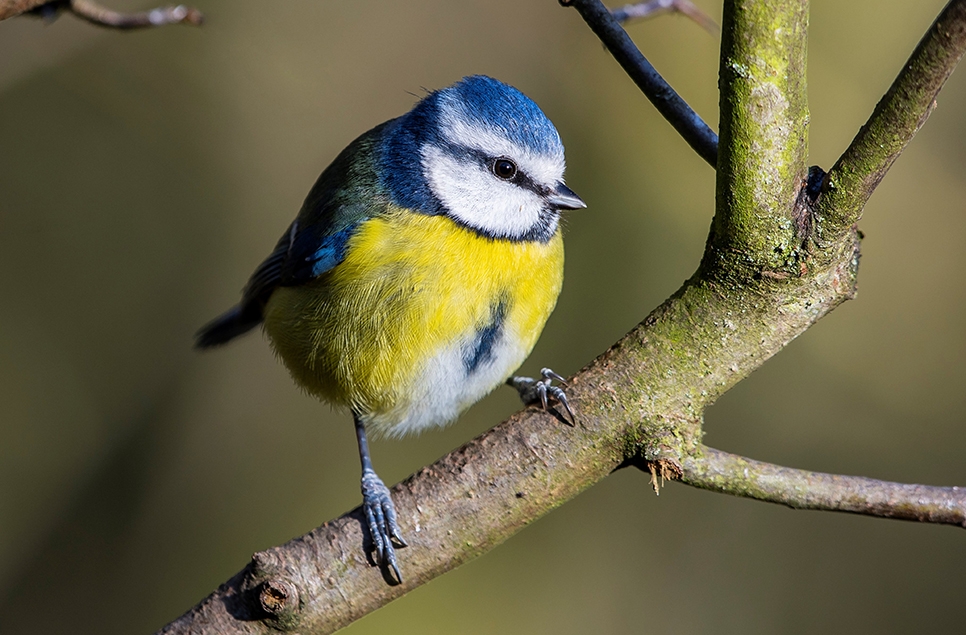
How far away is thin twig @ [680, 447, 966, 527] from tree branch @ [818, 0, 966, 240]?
406 mm

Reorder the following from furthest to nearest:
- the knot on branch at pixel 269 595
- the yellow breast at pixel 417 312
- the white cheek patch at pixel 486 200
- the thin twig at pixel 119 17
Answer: the white cheek patch at pixel 486 200 → the yellow breast at pixel 417 312 → the thin twig at pixel 119 17 → the knot on branch at pixel 269 595

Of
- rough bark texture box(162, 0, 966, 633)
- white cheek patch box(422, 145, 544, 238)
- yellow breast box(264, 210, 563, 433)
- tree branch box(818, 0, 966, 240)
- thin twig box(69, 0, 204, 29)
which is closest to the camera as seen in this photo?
tree branch box(818, 0, 966, 240)

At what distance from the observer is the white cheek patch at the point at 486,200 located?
2139 millimetres

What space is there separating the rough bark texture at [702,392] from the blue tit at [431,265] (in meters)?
0.36

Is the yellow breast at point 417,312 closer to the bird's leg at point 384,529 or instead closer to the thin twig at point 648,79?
the bird's leg at point 384,529

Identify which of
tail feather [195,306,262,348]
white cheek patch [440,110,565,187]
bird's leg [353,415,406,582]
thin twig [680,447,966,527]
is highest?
white cheek patch [440,110,565,187]

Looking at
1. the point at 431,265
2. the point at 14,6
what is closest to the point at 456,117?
the point at 431,265

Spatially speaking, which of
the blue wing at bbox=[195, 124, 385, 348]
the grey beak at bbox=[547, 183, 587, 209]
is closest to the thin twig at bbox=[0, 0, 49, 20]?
the blue wing at bbox=[195, 124, 385, 348]

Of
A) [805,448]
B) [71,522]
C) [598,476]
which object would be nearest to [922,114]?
[598,476]

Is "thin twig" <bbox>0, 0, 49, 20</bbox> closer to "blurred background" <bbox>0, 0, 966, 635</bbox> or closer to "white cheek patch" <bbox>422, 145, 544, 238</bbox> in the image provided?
"white cheek patch" <bbox>422, 145, 544, 238</bbox>

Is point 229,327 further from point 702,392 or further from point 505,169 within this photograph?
point 702,392

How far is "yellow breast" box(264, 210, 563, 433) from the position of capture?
200 cm

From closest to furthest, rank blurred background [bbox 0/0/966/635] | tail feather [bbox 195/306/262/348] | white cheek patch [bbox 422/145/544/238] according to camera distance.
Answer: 1. white cheek patch [bbox 422/145/544/238]
2. tail feather [bbox 195/306/262/348]
3. blurred background [bbox 0/0/966/635]

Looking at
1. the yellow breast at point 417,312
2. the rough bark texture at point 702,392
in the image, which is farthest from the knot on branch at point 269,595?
the yellow breast at point 417,312
